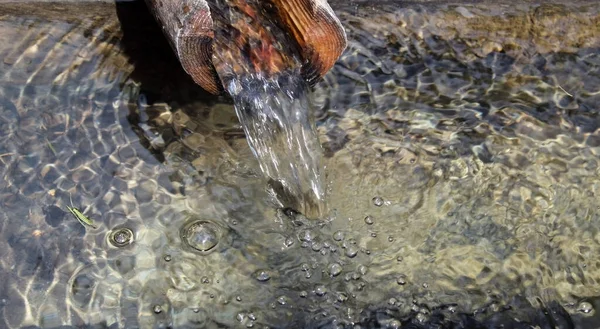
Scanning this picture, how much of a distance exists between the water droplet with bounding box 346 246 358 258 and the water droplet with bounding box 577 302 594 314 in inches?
→ 40.7

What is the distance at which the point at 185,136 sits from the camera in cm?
401

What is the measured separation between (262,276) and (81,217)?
97cm

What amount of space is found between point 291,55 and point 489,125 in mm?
1233

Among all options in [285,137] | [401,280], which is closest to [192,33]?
[285,137]

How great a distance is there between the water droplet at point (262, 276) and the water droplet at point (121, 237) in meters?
0.65

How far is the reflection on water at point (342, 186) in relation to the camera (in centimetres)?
333

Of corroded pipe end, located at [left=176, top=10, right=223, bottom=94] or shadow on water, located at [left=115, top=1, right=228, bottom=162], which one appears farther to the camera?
shadow on water, located at [left=115, top=1, right=228, bottom=162]

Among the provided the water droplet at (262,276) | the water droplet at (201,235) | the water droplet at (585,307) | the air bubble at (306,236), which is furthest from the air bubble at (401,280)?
the water droplet at (201,235)

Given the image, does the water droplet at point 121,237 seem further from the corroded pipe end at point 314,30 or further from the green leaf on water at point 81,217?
the corroded pipe end at point 314,30

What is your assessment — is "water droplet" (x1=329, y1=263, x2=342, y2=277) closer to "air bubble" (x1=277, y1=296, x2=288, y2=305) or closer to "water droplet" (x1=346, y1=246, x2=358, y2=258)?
"water droplet" (x1=346, y1=246, x2=358, y2=258)

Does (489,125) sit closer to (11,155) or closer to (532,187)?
(532,187)

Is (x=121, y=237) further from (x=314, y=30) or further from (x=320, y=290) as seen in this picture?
(x=314, y=30)

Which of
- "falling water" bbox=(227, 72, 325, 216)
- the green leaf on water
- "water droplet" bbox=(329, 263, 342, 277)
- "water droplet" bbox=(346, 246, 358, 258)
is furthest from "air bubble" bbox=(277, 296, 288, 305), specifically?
the green leaf on water

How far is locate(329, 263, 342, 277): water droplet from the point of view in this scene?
343cm
